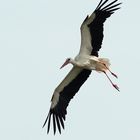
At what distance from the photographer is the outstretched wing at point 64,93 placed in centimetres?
2220

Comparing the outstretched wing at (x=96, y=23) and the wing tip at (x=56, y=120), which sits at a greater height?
the outstretched wing at (x=96, y=23)

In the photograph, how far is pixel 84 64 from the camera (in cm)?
2152

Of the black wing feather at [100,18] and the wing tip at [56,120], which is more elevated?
the black wing feather at [100,18]

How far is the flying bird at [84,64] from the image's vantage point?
2138cm

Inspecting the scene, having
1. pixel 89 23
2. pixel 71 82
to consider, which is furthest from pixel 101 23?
pixel 71 82

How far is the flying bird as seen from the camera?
70.1 feet

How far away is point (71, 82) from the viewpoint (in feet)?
73.2

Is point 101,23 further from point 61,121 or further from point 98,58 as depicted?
point 61,121

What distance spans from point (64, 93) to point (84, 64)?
48.8 inches

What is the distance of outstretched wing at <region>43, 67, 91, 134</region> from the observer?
72.8ft

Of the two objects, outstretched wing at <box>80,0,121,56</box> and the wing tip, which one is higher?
outstretched wing at <box>80,0,121,56</box>

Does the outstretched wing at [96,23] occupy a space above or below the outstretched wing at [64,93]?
above

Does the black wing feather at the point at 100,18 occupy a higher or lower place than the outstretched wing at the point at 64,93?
higher

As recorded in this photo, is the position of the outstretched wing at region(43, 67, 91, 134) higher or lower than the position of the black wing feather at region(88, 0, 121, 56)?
lower
